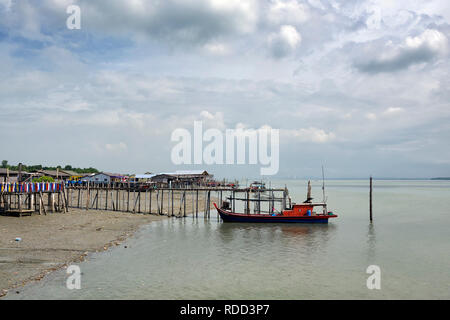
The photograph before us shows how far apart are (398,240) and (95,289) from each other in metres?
23.7

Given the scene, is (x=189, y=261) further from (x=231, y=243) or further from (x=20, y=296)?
(x=20, y=296)

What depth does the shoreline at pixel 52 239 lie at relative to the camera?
15.7 m

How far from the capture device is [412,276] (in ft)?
56.2

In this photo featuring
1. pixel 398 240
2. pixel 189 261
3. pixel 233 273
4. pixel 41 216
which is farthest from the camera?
pixel 41 216

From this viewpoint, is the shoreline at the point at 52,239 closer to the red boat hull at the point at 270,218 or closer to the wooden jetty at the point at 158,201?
the wooden jetty at the point at 158,201

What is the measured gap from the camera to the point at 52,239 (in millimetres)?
22406

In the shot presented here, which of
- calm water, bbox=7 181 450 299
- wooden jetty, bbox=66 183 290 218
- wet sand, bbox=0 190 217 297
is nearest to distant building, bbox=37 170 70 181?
wooden jetty, bbox=66 183 290 218

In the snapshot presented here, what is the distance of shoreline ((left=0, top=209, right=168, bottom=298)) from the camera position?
1566 cm

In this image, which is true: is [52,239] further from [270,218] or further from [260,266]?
[270,218]

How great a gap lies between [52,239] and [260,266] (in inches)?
567

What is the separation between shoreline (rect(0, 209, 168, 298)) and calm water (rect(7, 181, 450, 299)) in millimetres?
1043

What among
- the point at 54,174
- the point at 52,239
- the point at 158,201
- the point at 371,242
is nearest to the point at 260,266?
the point at 371,242

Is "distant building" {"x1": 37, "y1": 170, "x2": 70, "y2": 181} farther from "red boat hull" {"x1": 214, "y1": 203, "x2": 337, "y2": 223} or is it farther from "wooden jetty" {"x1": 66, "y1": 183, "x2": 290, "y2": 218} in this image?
"red boat hull" {"x1": 214, "y1": 203, "x2": 337, "y2": 223}
